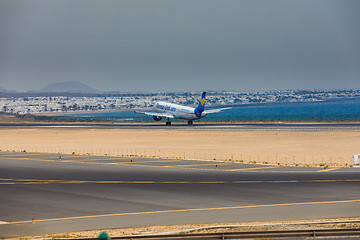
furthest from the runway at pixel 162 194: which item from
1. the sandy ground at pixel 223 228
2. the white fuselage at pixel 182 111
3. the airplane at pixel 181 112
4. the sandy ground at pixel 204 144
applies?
the white fuselage at pixel 182 111

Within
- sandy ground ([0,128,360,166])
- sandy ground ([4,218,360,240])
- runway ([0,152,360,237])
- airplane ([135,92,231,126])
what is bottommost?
sandy ground ([4,218,360,240])

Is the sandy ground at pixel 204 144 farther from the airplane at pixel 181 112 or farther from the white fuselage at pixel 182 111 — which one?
the white fuselage at pixel 182 111

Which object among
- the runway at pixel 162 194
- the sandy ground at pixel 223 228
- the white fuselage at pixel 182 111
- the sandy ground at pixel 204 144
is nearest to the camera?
the sandy ground at pixel 223 228

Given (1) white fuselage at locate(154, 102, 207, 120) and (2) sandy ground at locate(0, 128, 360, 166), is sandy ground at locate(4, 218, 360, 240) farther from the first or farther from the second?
(1) white fuselage at locate(154, 102, 207, 120)

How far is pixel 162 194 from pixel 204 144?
57.3 metres

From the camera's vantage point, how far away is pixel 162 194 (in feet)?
156

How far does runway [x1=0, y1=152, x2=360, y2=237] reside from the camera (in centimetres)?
3788

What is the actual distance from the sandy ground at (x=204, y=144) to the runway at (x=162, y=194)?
1447 centimetres

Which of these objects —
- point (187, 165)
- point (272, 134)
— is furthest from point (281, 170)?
point (272, 134)

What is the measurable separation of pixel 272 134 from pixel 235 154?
38939 mm

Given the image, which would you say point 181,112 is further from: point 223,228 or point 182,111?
point 223,228

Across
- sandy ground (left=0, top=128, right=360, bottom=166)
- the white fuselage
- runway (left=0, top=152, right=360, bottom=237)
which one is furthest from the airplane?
runway (left=0, top=152, right=360, bottom=237)

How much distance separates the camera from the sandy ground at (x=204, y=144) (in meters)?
82.6

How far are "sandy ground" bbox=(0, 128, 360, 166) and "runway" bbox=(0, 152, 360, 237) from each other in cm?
1447
